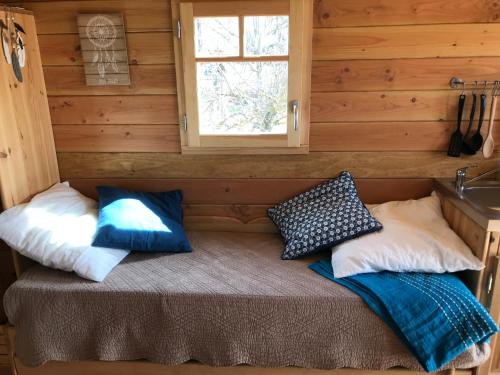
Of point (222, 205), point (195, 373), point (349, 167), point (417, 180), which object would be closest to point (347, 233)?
point (349, 167)

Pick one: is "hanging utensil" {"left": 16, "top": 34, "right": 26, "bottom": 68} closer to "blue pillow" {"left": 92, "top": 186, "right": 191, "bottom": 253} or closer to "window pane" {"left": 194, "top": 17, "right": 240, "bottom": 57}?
"blue pillow" {"left": 92, "top": 186, "right": 191, "bottom": 253}

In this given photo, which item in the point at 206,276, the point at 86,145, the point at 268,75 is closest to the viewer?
the point at 206,276

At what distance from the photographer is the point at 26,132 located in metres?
1.79

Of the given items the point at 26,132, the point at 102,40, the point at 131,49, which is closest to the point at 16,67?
the point at 26,132

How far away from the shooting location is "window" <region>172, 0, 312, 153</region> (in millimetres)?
1747

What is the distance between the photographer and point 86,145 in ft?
6.57

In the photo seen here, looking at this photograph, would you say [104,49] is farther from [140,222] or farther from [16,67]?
[140,222]

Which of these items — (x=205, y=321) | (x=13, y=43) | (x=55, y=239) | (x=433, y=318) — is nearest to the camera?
(x=433, y=318)

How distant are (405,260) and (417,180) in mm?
561

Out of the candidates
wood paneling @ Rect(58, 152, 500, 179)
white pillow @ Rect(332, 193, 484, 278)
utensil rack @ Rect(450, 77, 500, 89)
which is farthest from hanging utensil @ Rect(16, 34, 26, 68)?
utensil rack @ Rect(450, 77, 500, 89)

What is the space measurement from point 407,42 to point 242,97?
2.55 feet

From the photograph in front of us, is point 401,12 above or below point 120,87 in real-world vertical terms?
above

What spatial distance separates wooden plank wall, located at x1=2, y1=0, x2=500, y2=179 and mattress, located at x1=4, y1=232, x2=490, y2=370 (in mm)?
625

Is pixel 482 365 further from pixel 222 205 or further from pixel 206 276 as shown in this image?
pixel 222 205
